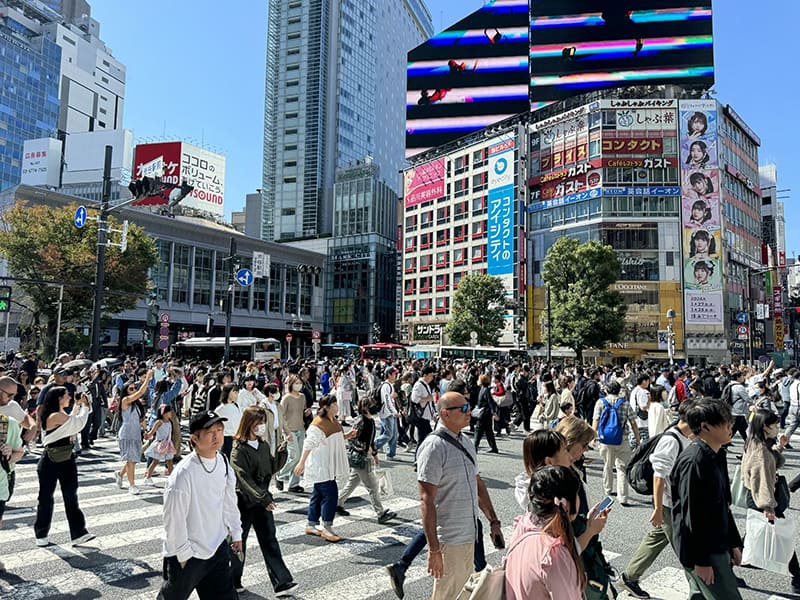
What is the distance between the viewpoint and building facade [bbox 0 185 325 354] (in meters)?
55.5

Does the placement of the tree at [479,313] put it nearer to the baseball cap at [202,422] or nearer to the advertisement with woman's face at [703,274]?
the advertisement with woman's face at [703,274]

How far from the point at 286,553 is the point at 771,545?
4.73 meters

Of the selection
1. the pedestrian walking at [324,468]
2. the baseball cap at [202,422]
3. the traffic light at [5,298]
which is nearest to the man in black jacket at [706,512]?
the baseball cap at [202,422]

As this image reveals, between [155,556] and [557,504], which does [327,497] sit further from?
[557,504]

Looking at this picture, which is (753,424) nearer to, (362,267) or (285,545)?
(285,545)

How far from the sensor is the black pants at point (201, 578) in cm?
362

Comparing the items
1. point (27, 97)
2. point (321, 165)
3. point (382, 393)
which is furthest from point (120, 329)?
→ point (27, 97)

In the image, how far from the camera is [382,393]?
453 inches

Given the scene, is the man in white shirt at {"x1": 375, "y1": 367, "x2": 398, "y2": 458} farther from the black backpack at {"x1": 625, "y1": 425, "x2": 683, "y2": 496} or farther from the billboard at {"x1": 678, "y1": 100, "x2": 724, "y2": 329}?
the billboard at {"x1": 678, "y1": 100, "x2": 724, "y2": 329}

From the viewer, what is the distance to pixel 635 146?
52219 millimetres

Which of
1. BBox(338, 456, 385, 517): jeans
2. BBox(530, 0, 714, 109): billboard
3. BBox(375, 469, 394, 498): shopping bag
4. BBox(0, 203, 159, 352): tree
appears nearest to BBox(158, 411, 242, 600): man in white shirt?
BBox(338, 456, 385, 517): jeans

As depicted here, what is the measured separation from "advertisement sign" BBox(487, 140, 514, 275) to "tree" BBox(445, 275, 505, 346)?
21.3 ft

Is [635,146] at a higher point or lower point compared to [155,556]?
higher

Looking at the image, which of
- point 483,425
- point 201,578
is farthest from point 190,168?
point 201,578
